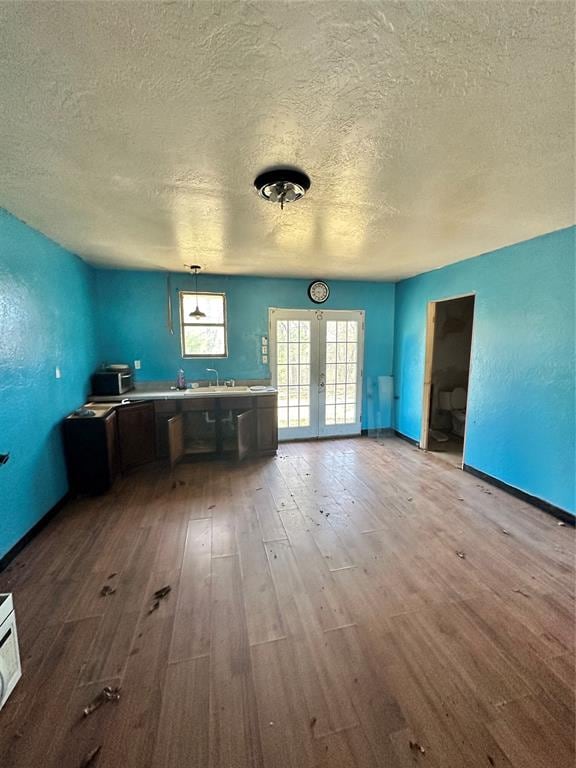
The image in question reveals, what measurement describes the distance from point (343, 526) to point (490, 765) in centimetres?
155

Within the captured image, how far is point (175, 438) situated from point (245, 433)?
34.4 inches

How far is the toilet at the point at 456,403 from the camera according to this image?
17.0 ft

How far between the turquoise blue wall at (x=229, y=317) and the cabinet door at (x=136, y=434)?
86cm

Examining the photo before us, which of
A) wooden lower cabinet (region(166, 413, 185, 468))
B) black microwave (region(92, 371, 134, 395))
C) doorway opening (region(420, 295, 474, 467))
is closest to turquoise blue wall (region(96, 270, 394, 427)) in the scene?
black microwave (region(92, 371, 134, 395))

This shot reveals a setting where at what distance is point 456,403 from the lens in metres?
5.20

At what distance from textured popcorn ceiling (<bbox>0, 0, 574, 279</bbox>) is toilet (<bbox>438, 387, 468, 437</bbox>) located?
3.18 m

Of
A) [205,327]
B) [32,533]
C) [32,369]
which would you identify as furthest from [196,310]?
[32,533]

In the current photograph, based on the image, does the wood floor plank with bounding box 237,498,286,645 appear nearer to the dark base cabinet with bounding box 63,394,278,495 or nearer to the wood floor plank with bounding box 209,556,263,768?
the wood floor plank with bounding box 209,556,263,768

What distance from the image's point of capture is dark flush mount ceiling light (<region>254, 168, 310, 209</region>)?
171 cm

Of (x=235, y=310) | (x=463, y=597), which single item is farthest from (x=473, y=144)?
(x=235, y=310)

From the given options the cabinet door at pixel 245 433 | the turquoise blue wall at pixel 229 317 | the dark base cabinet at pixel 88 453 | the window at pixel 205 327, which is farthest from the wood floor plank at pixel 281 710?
the window at pixel 205 327

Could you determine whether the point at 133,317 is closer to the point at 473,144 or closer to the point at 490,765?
the point at 473,144

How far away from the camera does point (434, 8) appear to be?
0.88 meters

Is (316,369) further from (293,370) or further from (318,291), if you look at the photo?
(318,291)
